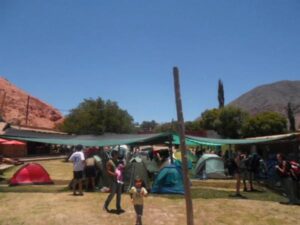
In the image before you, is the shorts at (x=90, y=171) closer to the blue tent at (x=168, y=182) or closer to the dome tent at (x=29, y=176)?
the blue tent at (x=168, y=182)

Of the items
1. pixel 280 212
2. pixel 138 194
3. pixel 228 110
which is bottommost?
pixel 280 212

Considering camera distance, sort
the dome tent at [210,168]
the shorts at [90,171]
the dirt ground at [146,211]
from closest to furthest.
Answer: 1. the dirt ground at [146,211]
2. the shorts at [90,171]
3. the dome tent at [210,168]

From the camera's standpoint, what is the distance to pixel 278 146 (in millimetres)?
25125

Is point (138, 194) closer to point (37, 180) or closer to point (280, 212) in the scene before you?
point (280, 212)

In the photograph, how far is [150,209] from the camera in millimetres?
11305

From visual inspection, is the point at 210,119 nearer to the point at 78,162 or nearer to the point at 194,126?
the point at 194,126

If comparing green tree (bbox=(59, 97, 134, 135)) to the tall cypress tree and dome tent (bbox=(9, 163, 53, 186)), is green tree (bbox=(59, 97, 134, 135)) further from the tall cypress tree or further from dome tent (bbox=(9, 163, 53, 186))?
dome tent (bbox=(9, 163, 53, 186))

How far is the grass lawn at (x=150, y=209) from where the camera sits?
10109 mm

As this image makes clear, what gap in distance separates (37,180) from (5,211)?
5.77 m

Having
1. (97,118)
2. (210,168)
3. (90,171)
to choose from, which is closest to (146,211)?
(90,171)

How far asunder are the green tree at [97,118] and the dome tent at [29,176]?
130 ft

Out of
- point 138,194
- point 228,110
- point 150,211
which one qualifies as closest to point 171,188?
point 150,211

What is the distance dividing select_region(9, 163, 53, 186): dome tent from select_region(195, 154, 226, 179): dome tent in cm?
896

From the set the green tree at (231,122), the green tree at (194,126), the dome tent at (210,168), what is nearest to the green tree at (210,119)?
the green tree at (231,122)
